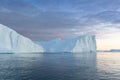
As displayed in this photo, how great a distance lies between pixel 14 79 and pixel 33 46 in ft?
315

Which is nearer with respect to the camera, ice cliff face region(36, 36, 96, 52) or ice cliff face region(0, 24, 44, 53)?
ice cliff face region(0, 24, 44, 53)

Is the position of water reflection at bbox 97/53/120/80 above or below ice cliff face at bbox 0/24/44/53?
below

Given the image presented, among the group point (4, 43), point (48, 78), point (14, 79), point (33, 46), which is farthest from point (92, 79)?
point (33, 46)

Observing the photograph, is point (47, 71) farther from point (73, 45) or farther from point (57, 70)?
point (73, 45)

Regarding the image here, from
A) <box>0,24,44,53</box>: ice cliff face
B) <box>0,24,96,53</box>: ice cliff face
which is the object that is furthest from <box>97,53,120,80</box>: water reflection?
<box>0,24,96,53</box>: ice cliff face

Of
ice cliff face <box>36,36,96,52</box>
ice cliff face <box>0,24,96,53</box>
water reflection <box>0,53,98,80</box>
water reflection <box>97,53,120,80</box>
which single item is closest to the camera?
water reflection <box>0,53,98,80</box>

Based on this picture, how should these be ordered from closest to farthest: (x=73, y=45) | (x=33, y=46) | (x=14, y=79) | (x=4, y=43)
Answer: (x=14, y=79) → (x=4, y=43) → (x=33, y=46) → (x=73, y=45)

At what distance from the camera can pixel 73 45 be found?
137m

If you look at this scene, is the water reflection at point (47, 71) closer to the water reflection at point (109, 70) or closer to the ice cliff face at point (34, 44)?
the water reflection at point (109, 70)

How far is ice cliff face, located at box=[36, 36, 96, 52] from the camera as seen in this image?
13735 centimetres

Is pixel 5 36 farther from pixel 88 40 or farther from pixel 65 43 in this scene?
pixel 88 40

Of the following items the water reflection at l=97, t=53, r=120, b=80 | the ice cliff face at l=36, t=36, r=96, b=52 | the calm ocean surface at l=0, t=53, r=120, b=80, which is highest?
the ice cliff face at l=36, t=36, r=96, b=52

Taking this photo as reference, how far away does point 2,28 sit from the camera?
108875mm

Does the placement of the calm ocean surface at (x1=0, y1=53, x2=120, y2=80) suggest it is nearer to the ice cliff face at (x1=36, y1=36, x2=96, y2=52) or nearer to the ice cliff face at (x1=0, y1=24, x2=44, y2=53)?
the ice cliff face at (x1=0, y1=24, x2=44, y2=53)
